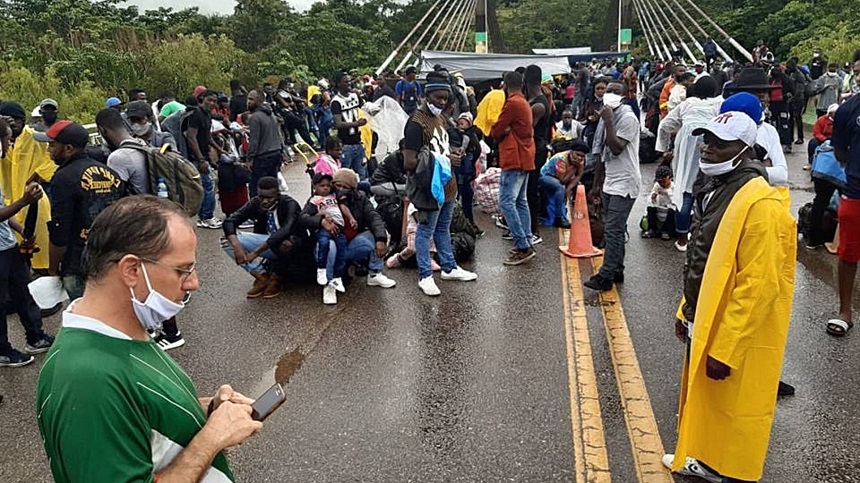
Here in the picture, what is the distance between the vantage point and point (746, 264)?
2.87 m

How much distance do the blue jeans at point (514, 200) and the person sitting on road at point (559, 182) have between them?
1.47m

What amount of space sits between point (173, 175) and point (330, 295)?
1.67 m

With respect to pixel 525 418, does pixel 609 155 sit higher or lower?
higher

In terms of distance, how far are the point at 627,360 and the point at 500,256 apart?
2.80 metres

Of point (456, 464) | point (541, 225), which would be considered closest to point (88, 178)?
point (456, 464)

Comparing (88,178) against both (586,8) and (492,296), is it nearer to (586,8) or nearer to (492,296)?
(492,296)

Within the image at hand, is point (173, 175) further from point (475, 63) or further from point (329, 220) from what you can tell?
point (475, 63)

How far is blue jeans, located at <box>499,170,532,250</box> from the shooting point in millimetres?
6715

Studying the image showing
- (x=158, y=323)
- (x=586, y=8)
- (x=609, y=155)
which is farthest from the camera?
(x=586, y=8)

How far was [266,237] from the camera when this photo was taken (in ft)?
20.6

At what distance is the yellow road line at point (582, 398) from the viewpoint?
3.35 metres

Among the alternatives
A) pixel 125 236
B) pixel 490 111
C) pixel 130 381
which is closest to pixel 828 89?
pixel 490 111


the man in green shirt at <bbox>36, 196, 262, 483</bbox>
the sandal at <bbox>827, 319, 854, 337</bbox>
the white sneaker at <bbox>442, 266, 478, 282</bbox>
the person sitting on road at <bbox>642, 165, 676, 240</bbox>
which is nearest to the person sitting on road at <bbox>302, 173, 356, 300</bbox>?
the white sneaker at <bbox>442, 266, 478, 282</bbox>

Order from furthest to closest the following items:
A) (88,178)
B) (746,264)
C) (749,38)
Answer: (749,38), (88,178), (746,264)
